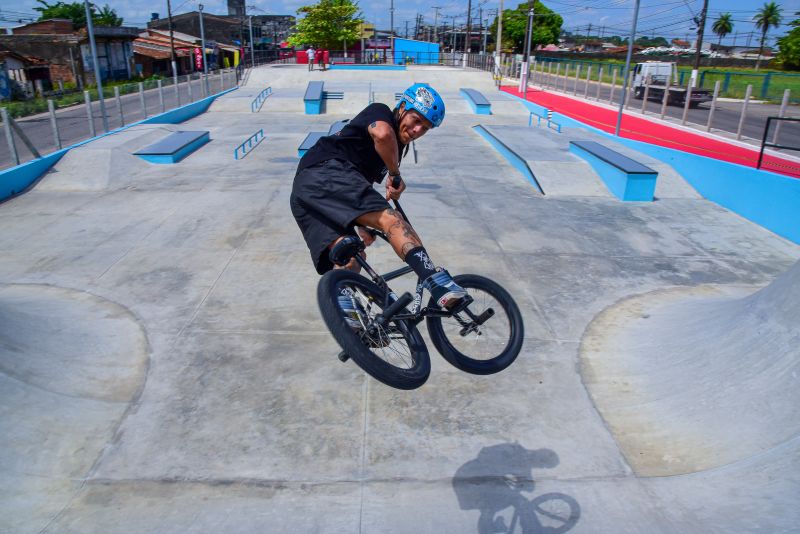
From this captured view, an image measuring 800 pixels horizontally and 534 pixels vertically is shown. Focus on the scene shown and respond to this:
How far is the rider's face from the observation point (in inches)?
152

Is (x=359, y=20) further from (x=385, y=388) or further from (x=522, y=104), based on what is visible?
(x=385, y=388)

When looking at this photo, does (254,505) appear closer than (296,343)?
Yes

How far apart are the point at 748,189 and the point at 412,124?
11.2 m

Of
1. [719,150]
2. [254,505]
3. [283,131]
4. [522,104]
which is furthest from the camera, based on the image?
[522,104]

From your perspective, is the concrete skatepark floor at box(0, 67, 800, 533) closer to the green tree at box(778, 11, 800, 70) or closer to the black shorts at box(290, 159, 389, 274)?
the black shorts at box(290, 159, 389, 274)

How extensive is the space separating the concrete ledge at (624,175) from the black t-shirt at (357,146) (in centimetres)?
1033

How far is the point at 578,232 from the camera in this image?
10773 mm

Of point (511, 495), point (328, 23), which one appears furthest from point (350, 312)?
point (328, 23)

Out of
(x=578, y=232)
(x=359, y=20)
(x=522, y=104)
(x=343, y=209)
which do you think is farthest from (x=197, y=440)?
(x=359, y=20)

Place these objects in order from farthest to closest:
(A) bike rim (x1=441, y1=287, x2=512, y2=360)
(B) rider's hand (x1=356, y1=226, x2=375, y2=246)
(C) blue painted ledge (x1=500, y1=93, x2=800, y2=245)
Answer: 1. (C) blue painted ledge (x1=500, y1=93, x2=800, y2=245)
2. (A) bike rim (x1=441, y1=287, x2=512, y2=360)
3. (B) rider's hand (x1=356, y1=226, x2=375, y2=246)

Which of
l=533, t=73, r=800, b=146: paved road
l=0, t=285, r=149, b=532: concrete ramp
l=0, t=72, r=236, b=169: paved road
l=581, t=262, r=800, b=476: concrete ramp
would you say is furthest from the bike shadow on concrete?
l=533, t=73, r=800, b=146: paved road

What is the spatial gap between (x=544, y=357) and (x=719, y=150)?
1477 cm

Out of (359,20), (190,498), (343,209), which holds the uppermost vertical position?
(359,20)

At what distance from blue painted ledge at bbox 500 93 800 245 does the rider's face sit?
10127mm
